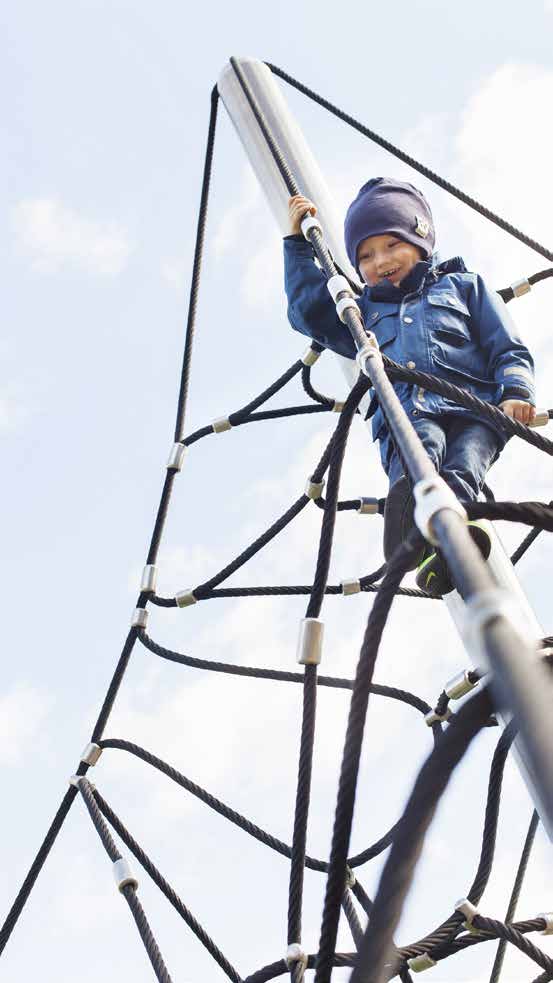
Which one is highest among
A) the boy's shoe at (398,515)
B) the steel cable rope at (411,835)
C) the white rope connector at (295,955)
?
the boy's shoe at (398,515)

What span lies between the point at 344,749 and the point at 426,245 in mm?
1479

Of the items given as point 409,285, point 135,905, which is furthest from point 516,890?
point 409,285

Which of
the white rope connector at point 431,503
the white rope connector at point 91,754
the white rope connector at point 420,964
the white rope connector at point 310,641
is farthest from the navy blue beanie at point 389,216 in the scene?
the white rope connector at point 431,503

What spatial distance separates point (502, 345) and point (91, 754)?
47.2 inches

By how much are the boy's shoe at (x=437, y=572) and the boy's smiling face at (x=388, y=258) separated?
0.74 m

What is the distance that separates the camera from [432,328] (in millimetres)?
1818

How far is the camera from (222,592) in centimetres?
242

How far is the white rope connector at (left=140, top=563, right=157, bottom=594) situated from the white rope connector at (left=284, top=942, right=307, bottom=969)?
1330mm

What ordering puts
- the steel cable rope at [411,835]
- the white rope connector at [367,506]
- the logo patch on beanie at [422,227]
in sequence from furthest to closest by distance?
1. the white rope connector at [367,506]
2. the logo patch on beanie at [422,227]
3. the steel cable rope at [411,835]

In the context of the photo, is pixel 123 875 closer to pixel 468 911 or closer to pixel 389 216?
pixel 468 911

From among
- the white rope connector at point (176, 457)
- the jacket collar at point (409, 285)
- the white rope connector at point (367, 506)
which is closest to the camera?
the jacket collar at point (409, 285)

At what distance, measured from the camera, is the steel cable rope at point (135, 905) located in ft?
5.00

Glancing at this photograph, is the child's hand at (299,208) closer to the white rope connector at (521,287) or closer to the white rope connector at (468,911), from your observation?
the white rope connector at (521,287)

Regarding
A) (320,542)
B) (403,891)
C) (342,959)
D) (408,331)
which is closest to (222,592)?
(408,331)
